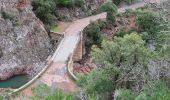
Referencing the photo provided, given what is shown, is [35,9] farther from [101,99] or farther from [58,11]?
[101,99]

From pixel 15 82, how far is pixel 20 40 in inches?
258

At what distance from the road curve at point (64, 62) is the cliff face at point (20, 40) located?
Result: 2252mm

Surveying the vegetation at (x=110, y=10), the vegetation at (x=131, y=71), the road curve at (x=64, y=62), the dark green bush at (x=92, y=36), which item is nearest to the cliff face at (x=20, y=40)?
the road curve at (x=64, y=62)

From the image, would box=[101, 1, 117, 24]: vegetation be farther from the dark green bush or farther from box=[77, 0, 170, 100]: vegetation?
box=[77, 0, 170, 100]: vegetation

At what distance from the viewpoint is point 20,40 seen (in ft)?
187

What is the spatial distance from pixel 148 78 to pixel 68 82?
18.3 metres

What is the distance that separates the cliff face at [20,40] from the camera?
5466 centimetres

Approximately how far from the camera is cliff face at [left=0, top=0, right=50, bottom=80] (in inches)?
2152

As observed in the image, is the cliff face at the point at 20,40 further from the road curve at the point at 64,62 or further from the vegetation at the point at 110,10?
the vegetation at the point at 110,10

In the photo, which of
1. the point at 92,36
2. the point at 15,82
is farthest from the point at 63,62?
the point at 92,36

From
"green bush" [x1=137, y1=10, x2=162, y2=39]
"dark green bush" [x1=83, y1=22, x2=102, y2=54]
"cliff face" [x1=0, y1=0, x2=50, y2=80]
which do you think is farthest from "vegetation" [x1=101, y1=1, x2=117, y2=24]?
"cliff face" [x1=0, y1=0, x2=50, y2=80]

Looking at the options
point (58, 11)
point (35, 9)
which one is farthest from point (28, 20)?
point (58, 11)

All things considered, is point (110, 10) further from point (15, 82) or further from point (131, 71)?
point (131, 71)

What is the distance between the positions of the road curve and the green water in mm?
3488
